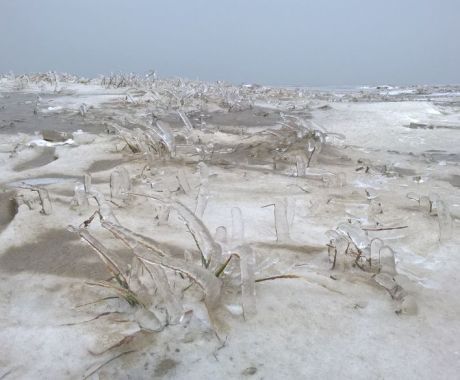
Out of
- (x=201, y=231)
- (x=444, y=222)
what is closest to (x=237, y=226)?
(x=201, y=231)

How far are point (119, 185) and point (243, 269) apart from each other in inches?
44.0

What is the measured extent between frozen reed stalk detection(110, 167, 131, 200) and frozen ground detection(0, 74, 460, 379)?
0.05 ft

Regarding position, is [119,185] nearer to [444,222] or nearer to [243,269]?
[243,269]

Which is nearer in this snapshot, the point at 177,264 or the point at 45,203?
the point at 177,264

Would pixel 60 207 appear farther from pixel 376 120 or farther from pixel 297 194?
pixel 376 120

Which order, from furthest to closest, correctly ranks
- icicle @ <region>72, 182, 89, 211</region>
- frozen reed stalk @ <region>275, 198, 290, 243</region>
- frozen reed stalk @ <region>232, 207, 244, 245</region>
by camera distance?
icicle @ <region>72, 182, 89, 211</region> → frozen reed stalk @ <region>275, 198, 290, 243</region> → frozen reed stalk @ <region>232, 207, 244, 245</region>

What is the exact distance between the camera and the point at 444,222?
1627mm

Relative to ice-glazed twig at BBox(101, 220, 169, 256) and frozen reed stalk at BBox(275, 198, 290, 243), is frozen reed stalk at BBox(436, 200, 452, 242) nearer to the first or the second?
frozen reed stalk at BBox(275, 198, 290, 243)

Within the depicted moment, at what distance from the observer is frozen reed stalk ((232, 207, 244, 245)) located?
54.2 inches

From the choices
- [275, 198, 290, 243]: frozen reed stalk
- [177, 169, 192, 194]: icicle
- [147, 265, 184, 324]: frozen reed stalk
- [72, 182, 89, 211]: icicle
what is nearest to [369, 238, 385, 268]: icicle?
[275, 198, 290, 243]: frozen reed stalk

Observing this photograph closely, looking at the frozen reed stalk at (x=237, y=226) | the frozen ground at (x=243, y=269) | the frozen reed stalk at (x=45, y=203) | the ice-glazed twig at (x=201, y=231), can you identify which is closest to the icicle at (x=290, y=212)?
the frozen ground at (x=243, y=269)

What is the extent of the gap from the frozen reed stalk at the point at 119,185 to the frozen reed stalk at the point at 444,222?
125 cm

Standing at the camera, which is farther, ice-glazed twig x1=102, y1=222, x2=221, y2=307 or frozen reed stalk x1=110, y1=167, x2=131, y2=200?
frozen reed stalk x1=110, y1=167, x2=131, y2=200

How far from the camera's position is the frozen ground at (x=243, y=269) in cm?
97
